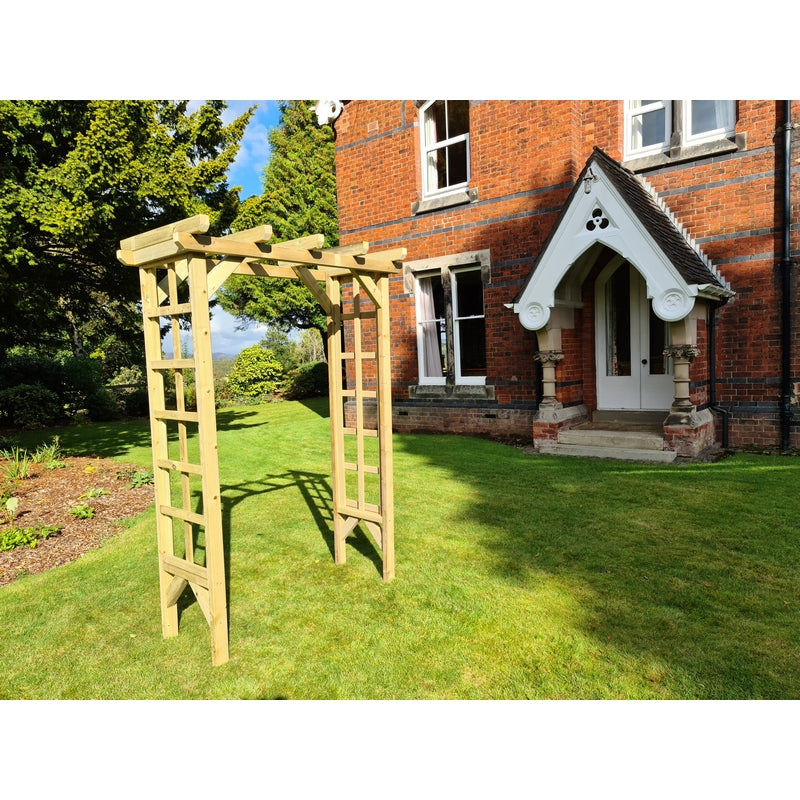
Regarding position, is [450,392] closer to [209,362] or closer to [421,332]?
[421,332]

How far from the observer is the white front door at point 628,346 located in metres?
9.98

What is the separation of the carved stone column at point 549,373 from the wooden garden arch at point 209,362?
5309 millimetres

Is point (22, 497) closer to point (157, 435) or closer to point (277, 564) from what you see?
point (277, 564)

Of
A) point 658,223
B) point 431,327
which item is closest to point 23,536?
point 431,327

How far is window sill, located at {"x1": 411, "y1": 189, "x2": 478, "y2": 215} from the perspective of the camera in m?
11.3

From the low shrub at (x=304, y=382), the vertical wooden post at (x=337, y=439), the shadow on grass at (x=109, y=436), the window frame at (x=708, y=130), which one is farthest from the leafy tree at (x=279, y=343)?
the vertical wooden post at (x=337, y=439)

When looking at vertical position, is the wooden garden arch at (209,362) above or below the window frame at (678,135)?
below

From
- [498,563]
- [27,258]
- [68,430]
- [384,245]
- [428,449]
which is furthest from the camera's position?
[68,430]

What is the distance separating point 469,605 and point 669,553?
2056mm

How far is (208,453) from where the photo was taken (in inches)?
132

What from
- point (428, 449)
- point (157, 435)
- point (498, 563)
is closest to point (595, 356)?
point (428, 449)

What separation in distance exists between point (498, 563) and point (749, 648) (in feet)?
6.42

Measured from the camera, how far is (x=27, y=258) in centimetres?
882

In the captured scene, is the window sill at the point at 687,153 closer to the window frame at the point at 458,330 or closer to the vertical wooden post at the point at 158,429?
the window frame at the point at 458,330
